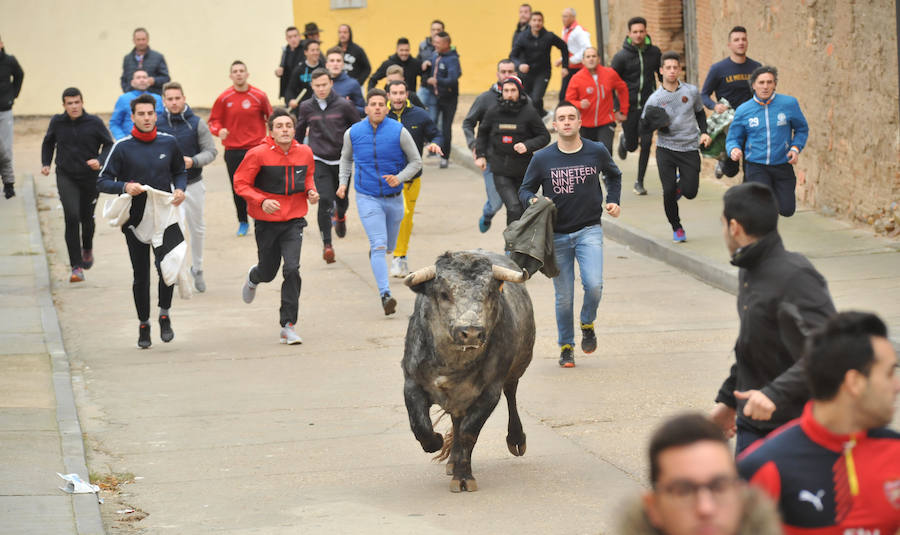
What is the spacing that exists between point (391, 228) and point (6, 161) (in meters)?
8.55

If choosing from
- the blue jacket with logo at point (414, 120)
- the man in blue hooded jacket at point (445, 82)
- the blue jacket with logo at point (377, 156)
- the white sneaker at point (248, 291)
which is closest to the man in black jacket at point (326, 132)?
the blue jacket with logo at point (414, 120)

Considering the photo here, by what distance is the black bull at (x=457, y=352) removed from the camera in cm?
821

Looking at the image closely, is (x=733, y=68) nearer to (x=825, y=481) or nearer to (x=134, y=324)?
(x=134, y=324)

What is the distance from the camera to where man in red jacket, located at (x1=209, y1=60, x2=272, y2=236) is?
56.4 feet

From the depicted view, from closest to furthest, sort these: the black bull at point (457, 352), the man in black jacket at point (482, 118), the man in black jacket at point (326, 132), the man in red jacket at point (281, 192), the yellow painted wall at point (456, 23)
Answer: the black bull at point (457, 352) → the man in red jacket at point (281, 192) → the man in black jacket at point (482, 118) → the man in black jacket at point (326, 132) → the yellow painted wall at point (456, 23)

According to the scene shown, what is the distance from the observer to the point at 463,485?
27.4ft

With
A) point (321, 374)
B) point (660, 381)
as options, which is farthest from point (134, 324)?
point (660, 381)

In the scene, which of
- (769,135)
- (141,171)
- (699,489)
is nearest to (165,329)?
(141,171)

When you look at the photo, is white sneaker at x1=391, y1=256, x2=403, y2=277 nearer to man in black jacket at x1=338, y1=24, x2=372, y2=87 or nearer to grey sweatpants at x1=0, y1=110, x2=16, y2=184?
grey sweatpants at x1=0, y1=110, x2=16, y2=184

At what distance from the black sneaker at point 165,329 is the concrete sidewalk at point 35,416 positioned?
893 millimetres

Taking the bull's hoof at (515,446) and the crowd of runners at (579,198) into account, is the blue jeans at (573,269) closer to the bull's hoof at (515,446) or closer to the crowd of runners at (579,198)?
the crowd of runners at (579,198)

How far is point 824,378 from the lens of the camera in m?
3.96

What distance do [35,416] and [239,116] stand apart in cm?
764

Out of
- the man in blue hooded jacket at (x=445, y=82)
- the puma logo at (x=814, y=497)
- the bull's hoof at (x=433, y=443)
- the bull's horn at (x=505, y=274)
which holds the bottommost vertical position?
the bull's hoof at (x=433, y=443)
